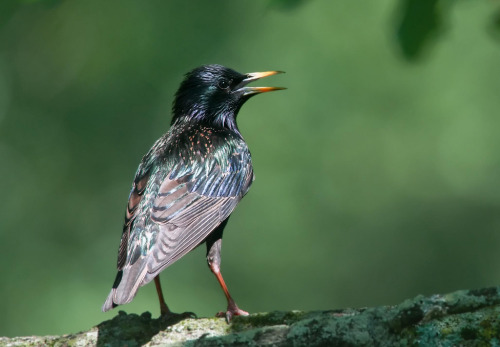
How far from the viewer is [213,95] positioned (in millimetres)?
6297

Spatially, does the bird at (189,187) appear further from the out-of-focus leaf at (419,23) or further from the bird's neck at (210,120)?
the out-of-focus leaf at (419,23)

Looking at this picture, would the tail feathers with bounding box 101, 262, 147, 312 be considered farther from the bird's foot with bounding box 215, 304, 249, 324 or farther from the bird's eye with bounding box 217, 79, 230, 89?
the bird's eye with bounding box 217, 79, 230, 89

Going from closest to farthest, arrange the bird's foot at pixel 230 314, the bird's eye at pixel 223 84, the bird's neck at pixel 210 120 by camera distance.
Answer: the bird's foot at pixel 230 314 → the bird's neck at pixel 210 120 → the bird's eye at pixel 223 84

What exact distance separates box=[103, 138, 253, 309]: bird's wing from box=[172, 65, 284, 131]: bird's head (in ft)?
1.69

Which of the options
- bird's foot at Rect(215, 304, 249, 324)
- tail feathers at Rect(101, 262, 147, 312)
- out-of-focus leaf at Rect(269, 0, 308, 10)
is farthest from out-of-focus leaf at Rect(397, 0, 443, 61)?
tail feathers at Rect(101, 262, 147, 312)

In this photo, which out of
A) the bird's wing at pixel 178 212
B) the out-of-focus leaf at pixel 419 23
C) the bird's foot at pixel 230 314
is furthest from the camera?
the bird's wing at pixel 178 212

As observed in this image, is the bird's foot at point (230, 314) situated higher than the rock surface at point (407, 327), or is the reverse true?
the bird's foot at point (230, 314)

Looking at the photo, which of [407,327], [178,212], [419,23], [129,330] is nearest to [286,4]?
[419,23]

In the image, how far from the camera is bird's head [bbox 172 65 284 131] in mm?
6297

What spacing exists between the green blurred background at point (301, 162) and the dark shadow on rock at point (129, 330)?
882 centimetres

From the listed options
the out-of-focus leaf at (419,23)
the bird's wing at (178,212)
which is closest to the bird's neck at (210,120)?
the bird's wing at (178,212)

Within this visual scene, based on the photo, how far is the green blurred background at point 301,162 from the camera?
1399 cm

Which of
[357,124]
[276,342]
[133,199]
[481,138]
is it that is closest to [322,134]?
[357,124]

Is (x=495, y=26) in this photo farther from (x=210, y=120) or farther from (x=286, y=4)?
(x=210, y=120)
